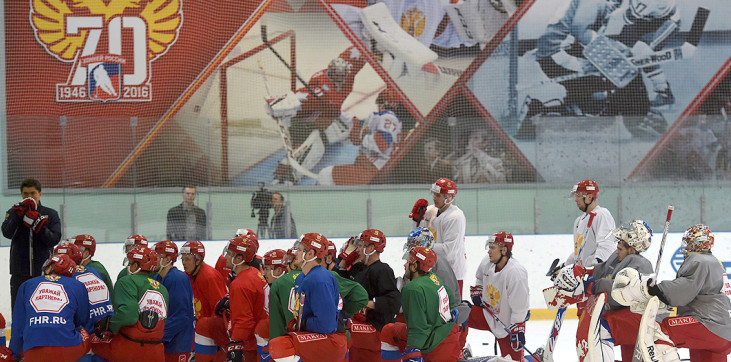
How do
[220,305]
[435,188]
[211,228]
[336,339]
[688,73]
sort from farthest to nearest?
1. [688,73]
2. [211,228]
3. [435,188]
4. [220,305]
5. [336,339]

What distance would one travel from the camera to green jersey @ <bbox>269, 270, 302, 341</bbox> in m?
4.93

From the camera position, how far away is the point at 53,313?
193 inches

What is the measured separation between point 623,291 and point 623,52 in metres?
10.9

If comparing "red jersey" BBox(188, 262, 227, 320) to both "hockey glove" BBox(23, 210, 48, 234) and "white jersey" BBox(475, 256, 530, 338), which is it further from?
"hockey glove" BBox(23, 210, 48, 234)

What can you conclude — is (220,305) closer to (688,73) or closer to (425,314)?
(425,314)

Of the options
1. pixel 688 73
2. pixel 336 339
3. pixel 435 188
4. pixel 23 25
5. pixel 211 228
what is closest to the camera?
pixel 336 339

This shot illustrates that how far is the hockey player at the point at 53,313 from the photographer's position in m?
4.90

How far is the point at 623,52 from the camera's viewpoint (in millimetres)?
15031

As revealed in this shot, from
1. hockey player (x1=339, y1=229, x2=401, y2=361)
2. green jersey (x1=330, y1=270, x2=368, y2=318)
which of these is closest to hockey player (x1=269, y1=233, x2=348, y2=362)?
green jersey (x1=330, y1=270, x2=368, y2=318)

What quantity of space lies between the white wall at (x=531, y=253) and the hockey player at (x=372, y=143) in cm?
169

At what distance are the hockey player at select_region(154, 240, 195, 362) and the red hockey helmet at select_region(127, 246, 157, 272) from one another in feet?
0.98

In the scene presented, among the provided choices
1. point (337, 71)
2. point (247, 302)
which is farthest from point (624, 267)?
point (337, 71)

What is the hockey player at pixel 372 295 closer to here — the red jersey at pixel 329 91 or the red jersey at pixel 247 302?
the red jersey at pixel 247 302

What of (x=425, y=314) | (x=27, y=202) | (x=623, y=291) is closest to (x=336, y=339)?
(x=425, y=314)
